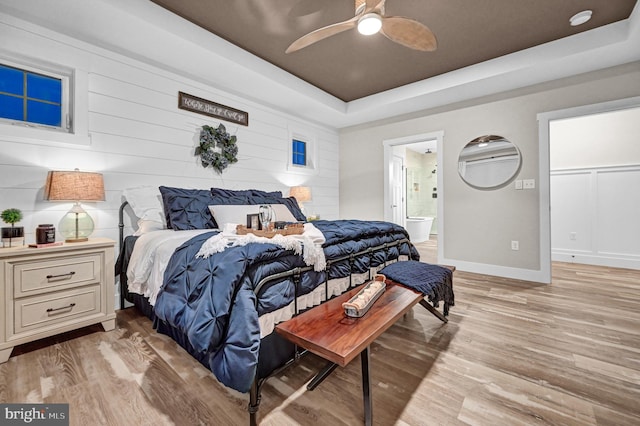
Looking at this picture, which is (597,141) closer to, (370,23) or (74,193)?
(370,23)

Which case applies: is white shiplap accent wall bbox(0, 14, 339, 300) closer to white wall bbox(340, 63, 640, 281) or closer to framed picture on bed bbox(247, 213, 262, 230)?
framed picture on bed bbox(247, 213, 262, 230)

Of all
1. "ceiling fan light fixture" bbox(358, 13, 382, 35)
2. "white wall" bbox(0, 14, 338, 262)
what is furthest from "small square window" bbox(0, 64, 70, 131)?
"ceiling fan light fixture" bbox(358, 13, 382, 35)

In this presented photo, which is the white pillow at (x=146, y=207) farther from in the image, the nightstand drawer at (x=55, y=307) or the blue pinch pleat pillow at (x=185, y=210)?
the nightstand drawer at (x=55, y=307)

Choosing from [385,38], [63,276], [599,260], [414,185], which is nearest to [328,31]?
[385,38]

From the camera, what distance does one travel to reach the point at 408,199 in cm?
793

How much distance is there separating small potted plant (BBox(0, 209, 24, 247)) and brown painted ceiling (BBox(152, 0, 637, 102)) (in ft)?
6.59

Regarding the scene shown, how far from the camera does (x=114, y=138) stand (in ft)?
8.72

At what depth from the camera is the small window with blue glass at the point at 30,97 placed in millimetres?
2230

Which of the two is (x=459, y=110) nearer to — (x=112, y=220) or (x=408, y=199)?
(x=408, y=199)

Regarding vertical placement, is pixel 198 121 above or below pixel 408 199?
above

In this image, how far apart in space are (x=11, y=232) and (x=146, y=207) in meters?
0.89

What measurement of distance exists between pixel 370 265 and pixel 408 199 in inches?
239

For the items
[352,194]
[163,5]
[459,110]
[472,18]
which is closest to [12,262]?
[163,5]

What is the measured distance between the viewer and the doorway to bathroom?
455 centimetres
